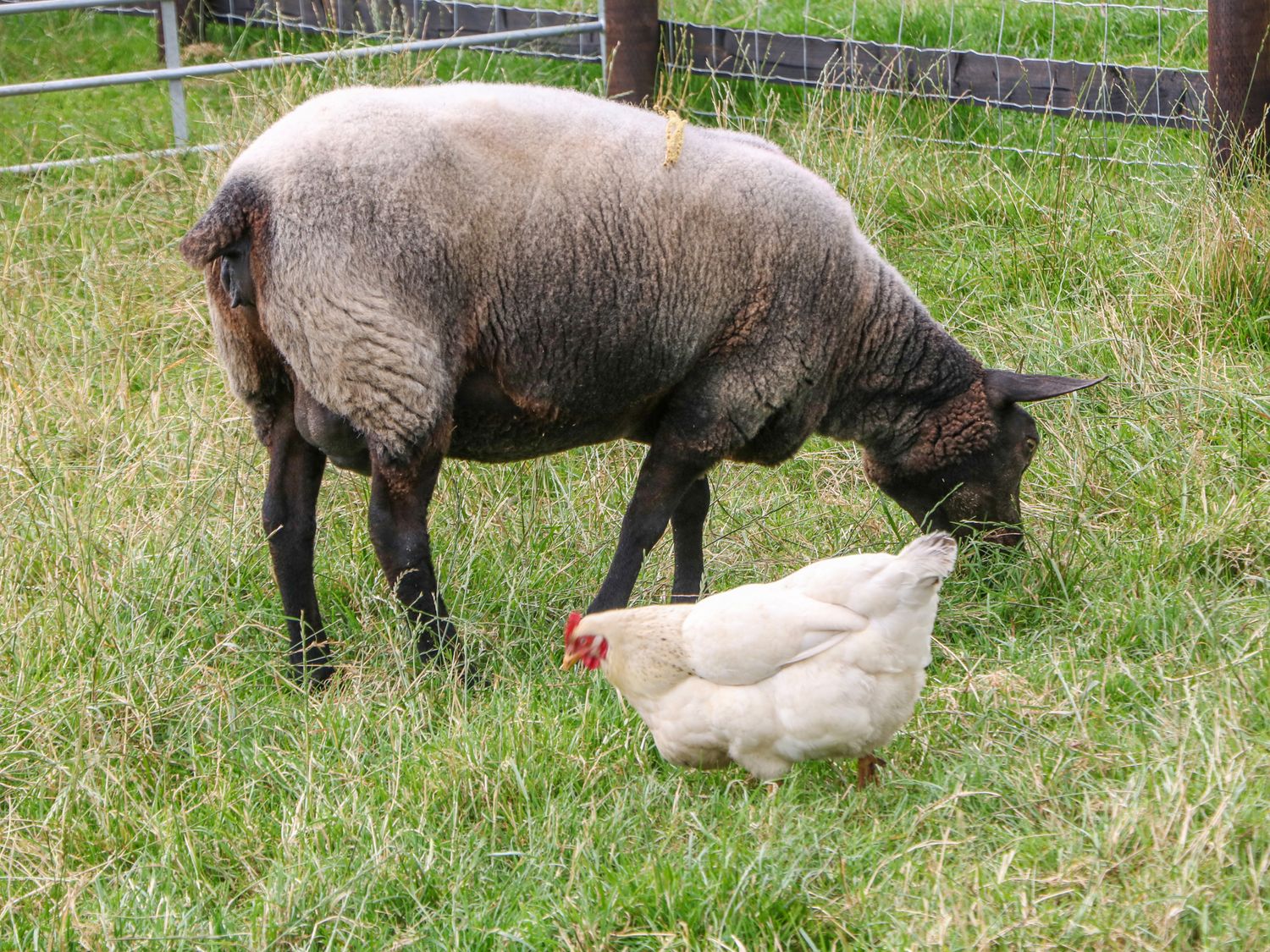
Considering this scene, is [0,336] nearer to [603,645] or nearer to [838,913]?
[603,645]

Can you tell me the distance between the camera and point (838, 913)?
3107 millimetres

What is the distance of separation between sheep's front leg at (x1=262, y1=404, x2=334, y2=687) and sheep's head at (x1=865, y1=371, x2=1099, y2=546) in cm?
195

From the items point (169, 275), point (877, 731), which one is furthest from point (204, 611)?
point (169, 275)

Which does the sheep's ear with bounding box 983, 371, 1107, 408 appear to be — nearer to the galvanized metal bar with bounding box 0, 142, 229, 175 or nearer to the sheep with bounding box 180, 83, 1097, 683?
the sheep with bounding box 180, 83, 1097, 683

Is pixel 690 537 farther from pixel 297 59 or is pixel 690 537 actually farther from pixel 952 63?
pixel 952 63

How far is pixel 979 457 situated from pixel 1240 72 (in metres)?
2.60

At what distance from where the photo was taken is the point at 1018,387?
5051 millimetres

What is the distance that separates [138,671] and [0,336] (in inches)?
121

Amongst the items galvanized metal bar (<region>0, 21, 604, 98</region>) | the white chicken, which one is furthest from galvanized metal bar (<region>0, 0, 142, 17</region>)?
the white chicken

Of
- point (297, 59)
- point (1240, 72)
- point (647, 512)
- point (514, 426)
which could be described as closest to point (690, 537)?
point (647, 512)

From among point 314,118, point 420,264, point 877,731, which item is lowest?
point 877,731

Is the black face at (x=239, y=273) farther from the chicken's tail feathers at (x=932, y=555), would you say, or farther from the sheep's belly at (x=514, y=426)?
the chicken's tail feathers at (x=932, y=555)

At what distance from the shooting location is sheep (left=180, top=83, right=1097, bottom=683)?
404cm

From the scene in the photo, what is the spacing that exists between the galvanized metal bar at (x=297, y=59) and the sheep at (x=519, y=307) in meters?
3.07
